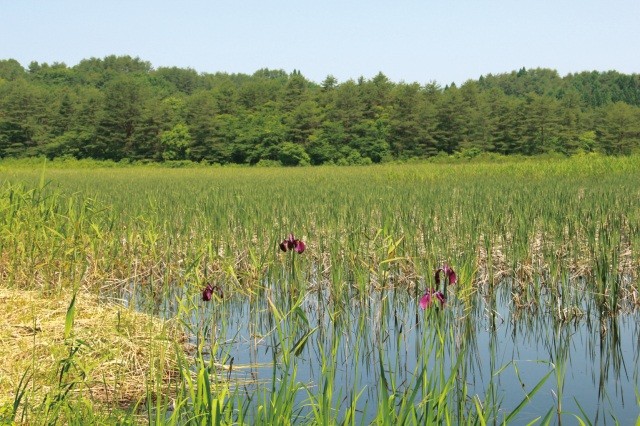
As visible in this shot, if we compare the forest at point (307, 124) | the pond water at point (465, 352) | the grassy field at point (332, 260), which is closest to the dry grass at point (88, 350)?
the grassy field at point (332, 260)

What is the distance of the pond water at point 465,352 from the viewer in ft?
14.0

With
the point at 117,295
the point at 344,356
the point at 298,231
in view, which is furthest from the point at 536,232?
the point at 117,295

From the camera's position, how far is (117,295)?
7246 mm

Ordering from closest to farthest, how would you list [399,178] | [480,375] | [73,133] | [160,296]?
[480,375], [160,296], [399,178], [73,133]

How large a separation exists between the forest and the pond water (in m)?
42.7

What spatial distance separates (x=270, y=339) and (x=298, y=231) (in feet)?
7.79

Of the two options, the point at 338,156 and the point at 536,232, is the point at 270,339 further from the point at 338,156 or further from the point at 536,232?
the point at 338,156

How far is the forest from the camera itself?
167 ft

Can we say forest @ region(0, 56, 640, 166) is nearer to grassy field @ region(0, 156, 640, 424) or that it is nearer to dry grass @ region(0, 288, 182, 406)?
grassy field @ region(0, 156, 640, 424)

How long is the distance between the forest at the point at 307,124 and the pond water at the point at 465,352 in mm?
42713

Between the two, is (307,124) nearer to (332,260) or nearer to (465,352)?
(332,260)

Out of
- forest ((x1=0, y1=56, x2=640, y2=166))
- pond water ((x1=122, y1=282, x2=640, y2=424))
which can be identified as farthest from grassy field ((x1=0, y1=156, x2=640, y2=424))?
forest ((x1=0, y1=56, x2=640, y2=166))

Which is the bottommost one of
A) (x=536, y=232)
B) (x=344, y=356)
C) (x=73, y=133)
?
(x=344, y=356)

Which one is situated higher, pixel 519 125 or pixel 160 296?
pixel 519 125
